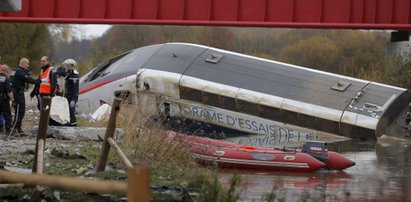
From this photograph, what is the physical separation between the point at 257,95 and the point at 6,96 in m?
9.84

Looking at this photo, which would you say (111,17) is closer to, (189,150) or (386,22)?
(386,22)

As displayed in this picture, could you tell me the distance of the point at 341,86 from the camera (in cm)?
2602

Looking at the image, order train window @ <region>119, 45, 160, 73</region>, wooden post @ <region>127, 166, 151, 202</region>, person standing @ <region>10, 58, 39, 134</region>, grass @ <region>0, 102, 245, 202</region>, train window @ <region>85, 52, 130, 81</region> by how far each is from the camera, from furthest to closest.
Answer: train window @ <region>85, 52, 130, 81</region> < train window @ <region>119, 45, 160, 73</region> < person standing @ <region>10, 58, 39, 134</region> < grass @ <region>0, 102, 245, 202</region> < wooden post @ <region>127, 166, 151, 202</region>

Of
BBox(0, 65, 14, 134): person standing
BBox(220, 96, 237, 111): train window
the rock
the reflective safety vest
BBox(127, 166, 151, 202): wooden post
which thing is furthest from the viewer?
BBox(220, 96, 237, 111): train window

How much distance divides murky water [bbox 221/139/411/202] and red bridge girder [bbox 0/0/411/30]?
22.2 ft

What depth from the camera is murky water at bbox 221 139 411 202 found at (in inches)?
424

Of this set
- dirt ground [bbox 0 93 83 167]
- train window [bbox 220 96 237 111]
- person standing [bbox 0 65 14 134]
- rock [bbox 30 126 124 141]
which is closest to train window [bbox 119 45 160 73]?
train window [bbox 220 96 237 111]

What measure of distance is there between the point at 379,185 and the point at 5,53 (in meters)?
43.3

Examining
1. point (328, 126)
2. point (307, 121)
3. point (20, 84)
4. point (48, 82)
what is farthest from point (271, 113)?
point (20, 84)

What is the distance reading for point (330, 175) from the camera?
557 inches

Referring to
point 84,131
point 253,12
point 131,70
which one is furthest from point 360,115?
point 84,131

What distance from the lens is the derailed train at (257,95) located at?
25016mm

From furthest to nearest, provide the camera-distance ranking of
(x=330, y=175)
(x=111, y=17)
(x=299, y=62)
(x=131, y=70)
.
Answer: (x=299, y=62), (x=131, y=70), (x=111, y=17), (x=330, y=175)

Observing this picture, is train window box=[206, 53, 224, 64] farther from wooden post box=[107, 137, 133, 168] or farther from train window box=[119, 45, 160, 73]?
wooden post box=[107, 137, 133, 168]
